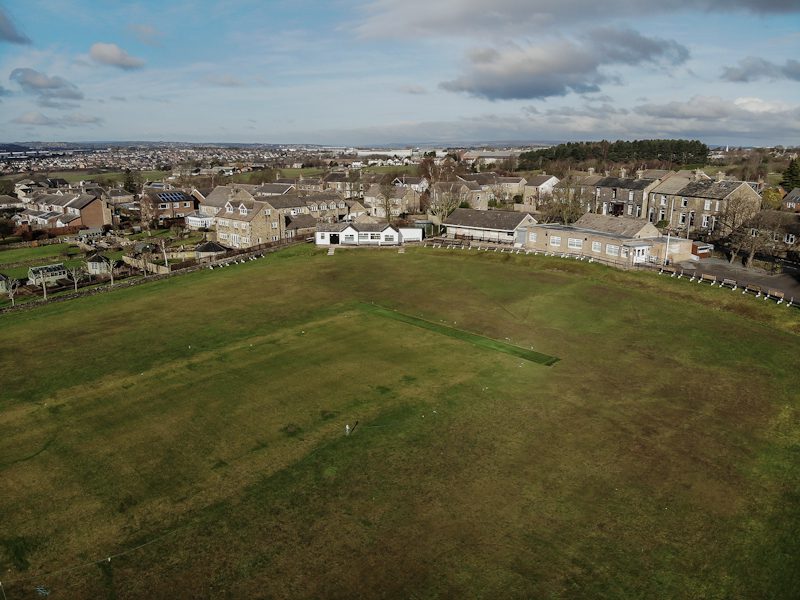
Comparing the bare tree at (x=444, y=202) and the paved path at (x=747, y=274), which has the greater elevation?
the bare tree at (x=444, y=202)

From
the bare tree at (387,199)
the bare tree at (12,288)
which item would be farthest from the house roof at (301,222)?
the bare tree at (12,288)

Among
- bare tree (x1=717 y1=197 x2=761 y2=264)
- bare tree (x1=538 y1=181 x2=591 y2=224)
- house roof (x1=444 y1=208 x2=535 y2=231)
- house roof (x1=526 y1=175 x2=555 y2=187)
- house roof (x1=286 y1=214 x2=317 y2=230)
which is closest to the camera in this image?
bare tree (x1=717 y1=197 x2=761 y2=264)

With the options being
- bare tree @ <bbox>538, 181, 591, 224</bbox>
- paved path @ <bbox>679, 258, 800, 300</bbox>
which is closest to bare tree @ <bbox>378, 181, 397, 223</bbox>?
bare tree @ <bbox>538, 181, 591, 224</bbox>

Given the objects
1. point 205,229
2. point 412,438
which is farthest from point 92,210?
point 412,438

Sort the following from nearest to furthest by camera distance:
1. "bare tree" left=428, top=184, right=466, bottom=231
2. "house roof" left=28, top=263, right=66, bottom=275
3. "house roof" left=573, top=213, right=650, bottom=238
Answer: "house roof" left=28, top=263, right=66, bottom=275
"house roof" left=573, top=213, right=650, bottom=238
"bare tree" left=428, top=184, right=466, bottom=231

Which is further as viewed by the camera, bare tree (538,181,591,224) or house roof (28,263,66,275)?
bare tree (538,181,591,224)

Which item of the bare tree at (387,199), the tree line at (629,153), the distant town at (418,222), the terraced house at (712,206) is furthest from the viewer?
the tree line at (629,153)

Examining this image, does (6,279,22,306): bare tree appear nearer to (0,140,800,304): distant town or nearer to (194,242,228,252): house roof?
(0,140,800,304): distant town

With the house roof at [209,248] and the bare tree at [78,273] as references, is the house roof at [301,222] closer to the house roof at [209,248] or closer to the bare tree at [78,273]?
the house roof at [209,248]
